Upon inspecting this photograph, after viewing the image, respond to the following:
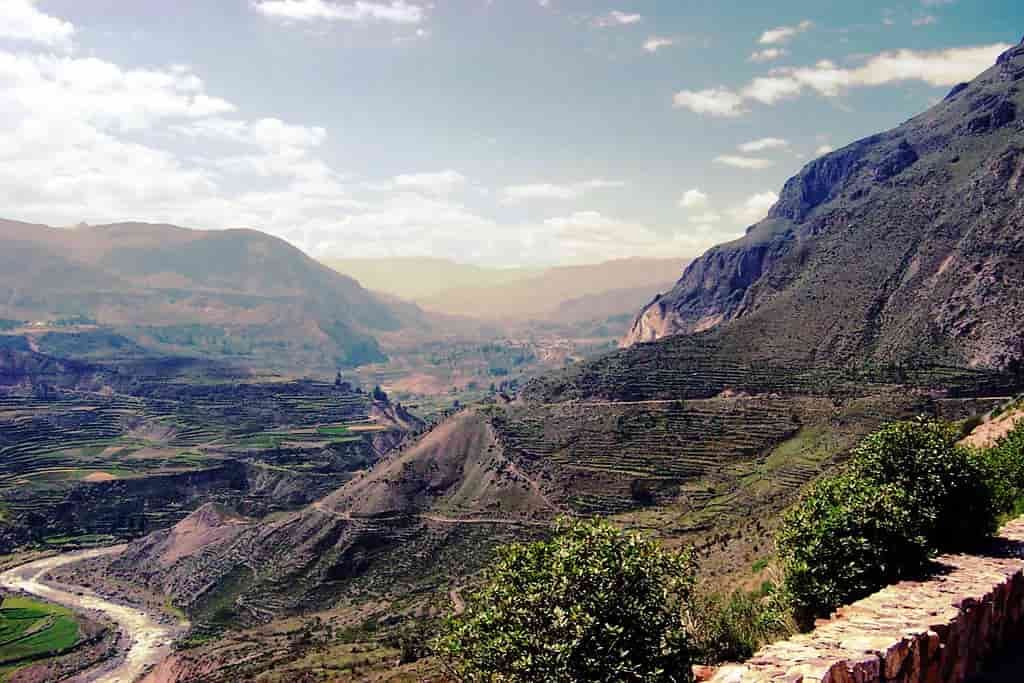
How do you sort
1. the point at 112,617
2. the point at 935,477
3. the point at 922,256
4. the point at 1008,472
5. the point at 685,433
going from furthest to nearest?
the point at 922,256, the point at 112,617, the point at 685,433, the point at 1008,472, the point at 935,477

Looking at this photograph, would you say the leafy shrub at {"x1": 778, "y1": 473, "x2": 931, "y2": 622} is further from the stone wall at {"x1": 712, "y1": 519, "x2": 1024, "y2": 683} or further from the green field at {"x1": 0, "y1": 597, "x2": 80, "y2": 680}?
the green field at {"x1": 0, "y1": 597, "x2": 80, "y2": 680}

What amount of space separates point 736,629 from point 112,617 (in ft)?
330

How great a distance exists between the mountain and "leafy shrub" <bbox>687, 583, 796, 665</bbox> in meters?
81.6

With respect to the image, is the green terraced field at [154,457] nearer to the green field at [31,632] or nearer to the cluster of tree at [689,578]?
the green field at [31,632]

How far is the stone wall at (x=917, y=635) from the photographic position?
14141 millimetres

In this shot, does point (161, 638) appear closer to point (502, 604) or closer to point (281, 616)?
point (281, 616)

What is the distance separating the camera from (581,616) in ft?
63.8

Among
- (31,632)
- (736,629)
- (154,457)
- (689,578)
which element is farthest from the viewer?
(154,457)

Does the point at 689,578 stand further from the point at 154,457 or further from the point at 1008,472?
the point at 154,457

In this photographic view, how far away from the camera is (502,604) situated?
69.7ft

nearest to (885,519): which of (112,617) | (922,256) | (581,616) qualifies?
(581,616)

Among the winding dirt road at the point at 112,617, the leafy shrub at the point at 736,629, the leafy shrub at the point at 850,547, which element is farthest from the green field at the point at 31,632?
the leafy shrub at the point at 850,547

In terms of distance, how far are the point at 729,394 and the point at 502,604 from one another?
277 ft

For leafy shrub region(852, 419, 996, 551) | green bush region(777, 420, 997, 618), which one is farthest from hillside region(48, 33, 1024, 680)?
green bush region(777, 420, 997, 618)
